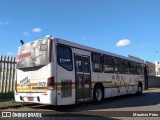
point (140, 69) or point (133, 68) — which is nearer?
point (133, 68)

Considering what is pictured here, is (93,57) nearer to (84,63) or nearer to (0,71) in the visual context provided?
(84,63)

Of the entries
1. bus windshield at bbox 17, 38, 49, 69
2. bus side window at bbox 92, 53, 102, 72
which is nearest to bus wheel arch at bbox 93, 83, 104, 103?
bus side window at bbox 92, 53, 102, 72

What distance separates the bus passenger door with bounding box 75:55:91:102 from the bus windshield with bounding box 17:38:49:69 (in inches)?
74.7

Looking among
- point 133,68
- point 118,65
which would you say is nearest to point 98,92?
point 118,65

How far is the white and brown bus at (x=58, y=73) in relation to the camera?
1215 centimetres

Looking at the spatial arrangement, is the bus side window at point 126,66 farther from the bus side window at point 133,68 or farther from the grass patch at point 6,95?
the grass patch at point 6,95

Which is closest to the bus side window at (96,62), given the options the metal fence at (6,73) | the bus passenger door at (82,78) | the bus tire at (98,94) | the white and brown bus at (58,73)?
the white and brown bus at (58,73)

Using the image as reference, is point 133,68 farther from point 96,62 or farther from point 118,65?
point 96,62

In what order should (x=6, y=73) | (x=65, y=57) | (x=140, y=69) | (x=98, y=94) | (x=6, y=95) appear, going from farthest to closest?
1. (x=140, y=69)
2. (x=6, y=73)
3. (x=6, y=95)
4. (x=98, y=94)
5. (x=65, y=57)

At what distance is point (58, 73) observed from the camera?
12266mm

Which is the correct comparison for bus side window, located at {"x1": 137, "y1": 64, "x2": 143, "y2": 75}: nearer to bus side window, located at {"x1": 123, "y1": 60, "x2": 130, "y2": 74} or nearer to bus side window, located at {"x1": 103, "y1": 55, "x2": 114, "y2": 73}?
bus side window, located at {"x1": 123, "y1": 60, "x2": 130, "y2": 74}

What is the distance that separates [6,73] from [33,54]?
4.81 meters

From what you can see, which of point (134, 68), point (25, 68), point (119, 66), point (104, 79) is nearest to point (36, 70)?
point (25, 68)

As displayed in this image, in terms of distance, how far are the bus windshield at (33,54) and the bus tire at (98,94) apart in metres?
4.08
